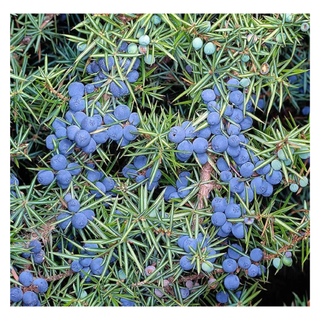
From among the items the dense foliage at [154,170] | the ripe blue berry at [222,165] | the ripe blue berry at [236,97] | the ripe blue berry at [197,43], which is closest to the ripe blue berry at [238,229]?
the dense foliage at [154,170]

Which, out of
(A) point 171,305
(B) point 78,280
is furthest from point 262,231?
(B) point 78,280

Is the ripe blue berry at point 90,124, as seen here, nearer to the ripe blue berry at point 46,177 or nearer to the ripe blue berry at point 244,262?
the ripe blue berry at point 46,177

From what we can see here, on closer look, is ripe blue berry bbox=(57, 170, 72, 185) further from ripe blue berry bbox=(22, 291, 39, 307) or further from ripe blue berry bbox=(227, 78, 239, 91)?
ripe blue berry bbox=(227, 78, 239, 91)

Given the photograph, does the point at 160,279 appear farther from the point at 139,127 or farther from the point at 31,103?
the point at 31,103

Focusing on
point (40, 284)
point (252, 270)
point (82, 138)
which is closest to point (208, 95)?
point (82, 138)

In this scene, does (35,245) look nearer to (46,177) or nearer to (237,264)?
(46,177)

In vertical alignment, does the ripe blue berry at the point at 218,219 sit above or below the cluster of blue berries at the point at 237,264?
above
